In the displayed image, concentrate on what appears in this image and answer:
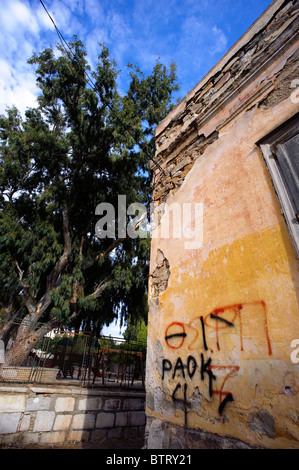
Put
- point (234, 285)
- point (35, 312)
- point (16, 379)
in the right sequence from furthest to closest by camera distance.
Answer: point (35, 312) → point (16, 379) → point (234, 285)

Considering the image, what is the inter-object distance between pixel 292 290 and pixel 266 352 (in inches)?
19.1

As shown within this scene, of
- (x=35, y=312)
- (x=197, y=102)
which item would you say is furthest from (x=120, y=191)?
(x=197, y=102)

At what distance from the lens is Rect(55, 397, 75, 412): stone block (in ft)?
15.8

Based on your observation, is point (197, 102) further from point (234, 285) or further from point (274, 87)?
point (234, 285)

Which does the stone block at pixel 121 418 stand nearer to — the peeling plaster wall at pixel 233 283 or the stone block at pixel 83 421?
the stone block at pixel 83 421

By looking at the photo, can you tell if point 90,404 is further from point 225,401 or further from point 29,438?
point 225,401

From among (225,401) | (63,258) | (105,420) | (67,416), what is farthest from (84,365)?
(225,401)

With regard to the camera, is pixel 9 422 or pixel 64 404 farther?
pixel 64 404

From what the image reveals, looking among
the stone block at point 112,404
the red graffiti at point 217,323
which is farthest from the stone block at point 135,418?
the red graffiti at point 217,323

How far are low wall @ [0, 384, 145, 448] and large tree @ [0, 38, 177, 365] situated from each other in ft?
10.6

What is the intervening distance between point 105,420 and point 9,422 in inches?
80.1

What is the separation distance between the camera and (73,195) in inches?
387

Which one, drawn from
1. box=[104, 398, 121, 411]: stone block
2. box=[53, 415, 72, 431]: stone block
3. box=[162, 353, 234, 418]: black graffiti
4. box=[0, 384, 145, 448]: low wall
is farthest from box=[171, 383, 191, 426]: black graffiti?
box=[104, 398, 121, 411]: stone block

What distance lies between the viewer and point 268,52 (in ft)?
Answer: 7.93
